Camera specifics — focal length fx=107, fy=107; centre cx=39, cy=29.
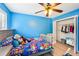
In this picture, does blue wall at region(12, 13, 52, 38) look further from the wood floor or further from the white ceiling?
the wood floor

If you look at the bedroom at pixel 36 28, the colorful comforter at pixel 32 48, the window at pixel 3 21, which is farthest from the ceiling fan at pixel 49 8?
the window at pixel 3 21

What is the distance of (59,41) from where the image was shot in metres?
1.66

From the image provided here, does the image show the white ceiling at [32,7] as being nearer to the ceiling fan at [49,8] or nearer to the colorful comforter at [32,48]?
the ceiling fan at [49,8]

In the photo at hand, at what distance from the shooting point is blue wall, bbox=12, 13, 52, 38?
164 centimetres

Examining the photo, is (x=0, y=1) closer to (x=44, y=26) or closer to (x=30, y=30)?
(x=30, y=30)

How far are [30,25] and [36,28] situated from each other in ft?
0.34

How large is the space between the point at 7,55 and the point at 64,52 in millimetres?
823

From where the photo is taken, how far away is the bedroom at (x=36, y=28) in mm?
1560

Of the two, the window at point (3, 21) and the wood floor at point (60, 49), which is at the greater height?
the window at point (3, 21)

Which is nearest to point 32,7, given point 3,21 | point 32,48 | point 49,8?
point 49,8

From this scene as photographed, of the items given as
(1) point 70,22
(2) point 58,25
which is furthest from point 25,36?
(1) point 70,22

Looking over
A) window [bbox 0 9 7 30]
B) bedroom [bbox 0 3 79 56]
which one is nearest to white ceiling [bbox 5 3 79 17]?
bedroom [bbox 0 3 79 56]

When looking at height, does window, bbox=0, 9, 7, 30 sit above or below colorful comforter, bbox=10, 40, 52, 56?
above

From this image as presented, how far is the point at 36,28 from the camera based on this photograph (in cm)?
167
